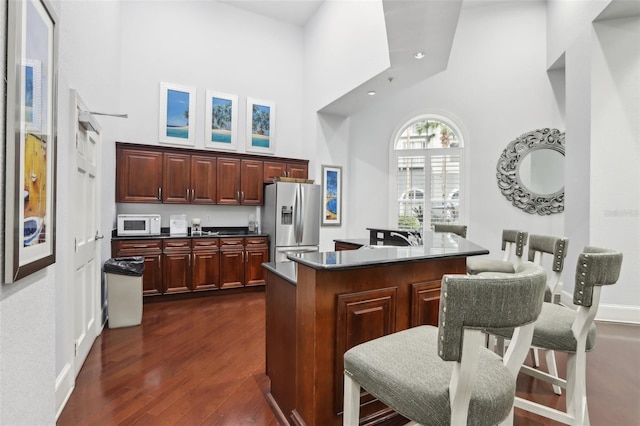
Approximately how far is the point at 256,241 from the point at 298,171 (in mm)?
1499

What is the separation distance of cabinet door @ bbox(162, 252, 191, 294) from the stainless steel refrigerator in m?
1.26

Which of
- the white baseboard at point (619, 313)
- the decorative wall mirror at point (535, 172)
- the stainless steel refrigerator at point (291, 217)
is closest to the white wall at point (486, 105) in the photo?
the decorative wall mirror at point (535, 172)

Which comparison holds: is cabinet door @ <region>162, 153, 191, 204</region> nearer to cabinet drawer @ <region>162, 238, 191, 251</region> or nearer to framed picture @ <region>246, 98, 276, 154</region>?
cabinet drawer @ <region>162, 238, 191, 251</region>

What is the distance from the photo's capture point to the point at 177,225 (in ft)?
16.3

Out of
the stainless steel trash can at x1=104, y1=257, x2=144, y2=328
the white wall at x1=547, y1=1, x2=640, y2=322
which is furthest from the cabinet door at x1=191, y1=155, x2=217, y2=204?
the white wall at x1=547, y1=1, x2=640, y2=322

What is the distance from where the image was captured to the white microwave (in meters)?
4.45

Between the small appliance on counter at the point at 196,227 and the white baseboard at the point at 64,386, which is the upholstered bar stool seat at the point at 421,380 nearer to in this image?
the white baseboard at the point at 64,386

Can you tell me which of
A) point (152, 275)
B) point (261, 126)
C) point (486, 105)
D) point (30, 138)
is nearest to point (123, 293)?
point (152, 275)

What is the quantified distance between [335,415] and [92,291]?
109 inches

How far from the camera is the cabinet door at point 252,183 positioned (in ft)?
17.6

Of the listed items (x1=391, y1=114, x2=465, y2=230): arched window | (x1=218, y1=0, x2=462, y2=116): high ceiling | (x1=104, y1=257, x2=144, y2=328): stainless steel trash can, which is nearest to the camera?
(x1=218, y1=0, x2=462, y2=116): high ceiling

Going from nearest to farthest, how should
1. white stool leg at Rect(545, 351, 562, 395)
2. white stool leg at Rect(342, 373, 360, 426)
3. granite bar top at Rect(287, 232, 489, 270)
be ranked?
A: 1. white stool leg at Rect(342, 373, 360, 426)
2. granite bar top at Rect(287, 232, 489, 270)
3. white stool leg at Rect(545, 351, 562, 395)

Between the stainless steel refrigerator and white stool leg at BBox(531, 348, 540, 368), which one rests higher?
the stainless steel refrigerator

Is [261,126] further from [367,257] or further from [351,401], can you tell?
[351,401]
